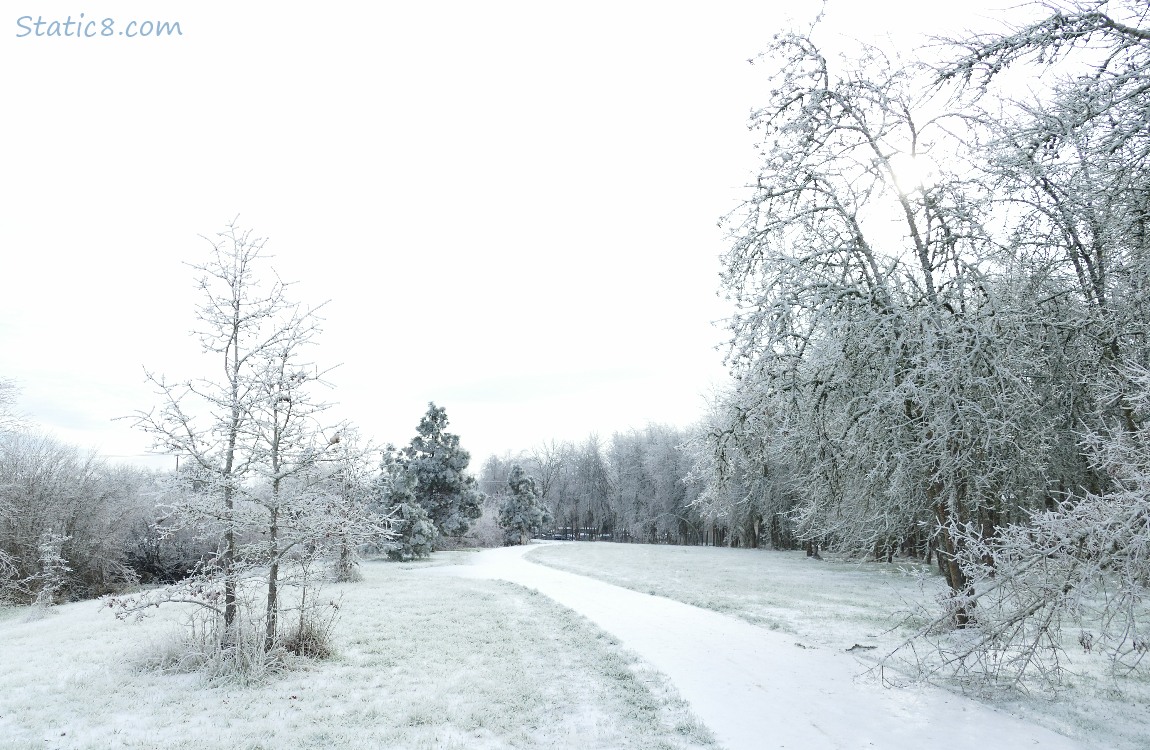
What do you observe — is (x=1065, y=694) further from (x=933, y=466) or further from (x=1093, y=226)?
(x=1093, y=226)

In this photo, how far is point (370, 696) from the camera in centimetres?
714

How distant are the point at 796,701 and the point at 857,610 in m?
7.77

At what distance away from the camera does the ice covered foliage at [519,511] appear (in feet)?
153

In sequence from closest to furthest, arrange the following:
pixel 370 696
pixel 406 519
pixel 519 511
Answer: pixel 370 696 → pixel 406 519 → pixel 519 511

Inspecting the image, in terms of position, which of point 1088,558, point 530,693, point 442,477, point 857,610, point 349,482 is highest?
point 442,477

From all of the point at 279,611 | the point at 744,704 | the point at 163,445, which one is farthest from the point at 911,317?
the point at 163,445

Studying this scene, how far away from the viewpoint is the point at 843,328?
8.41 metres

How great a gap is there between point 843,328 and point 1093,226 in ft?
9.01

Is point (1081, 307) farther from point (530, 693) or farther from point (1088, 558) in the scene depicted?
point (530, 693)

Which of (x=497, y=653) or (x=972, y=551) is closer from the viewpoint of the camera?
(x=972, y=551)

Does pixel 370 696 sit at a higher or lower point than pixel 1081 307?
lower

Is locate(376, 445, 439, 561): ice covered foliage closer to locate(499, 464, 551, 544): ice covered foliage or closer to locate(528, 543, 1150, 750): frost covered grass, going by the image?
locate(528, 543, 1150, 750): frost covered grass

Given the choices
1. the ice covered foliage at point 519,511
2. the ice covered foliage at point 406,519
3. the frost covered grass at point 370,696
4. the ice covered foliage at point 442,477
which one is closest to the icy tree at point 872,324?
the frost covered grass at point 370,696

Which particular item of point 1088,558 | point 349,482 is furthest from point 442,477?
point 1088,558
